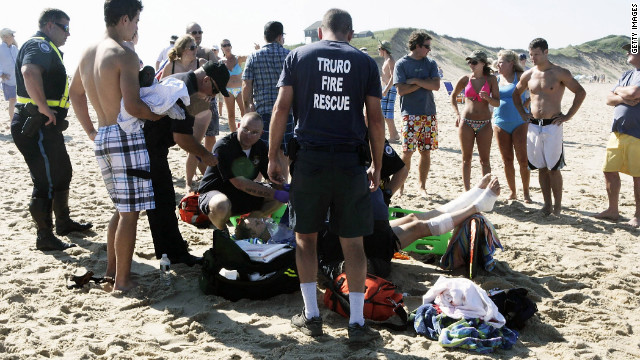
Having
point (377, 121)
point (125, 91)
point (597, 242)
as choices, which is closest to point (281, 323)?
point (377, 121)

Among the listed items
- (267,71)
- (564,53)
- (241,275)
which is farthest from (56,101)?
(564,53)

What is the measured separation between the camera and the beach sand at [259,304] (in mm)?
3424

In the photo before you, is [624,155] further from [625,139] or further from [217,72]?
[217,72]

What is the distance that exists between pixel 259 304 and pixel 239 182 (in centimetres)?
135

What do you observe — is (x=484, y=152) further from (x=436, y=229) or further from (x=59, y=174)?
(x=59, y=174)

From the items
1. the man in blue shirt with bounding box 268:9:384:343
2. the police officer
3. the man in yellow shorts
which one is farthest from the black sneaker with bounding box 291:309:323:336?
the man in yellow shorts

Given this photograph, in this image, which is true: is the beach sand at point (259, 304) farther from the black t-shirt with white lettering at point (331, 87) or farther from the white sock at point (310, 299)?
the black t-shirt with white lettering at point (331, 87)

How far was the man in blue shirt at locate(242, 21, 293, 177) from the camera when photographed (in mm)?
6535

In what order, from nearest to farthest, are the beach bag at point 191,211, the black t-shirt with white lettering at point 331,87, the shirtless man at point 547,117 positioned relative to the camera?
the black t-shirt with white lettering at point 331,87, the beach bag at point 191,211, the shirtless man at point 547,117

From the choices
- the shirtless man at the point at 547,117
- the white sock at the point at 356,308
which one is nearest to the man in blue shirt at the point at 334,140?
the white sock at the point at 356,308

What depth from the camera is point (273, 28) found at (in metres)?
6.52

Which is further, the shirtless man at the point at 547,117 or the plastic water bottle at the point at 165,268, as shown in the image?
the shirtless man at the point at 547,117

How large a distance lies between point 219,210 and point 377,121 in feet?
6.88

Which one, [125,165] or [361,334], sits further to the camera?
A: [125,165]
